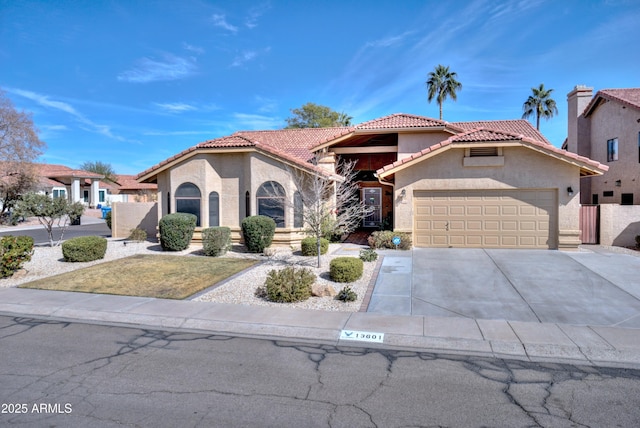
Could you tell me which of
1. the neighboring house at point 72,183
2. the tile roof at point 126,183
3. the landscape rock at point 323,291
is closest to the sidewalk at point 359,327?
the landscape rock at point 323,291

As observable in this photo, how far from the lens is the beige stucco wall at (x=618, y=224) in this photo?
53.8 ft

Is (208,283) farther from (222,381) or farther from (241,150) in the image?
(241,150)

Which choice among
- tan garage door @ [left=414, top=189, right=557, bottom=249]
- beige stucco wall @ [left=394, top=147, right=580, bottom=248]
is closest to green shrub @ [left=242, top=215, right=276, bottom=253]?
beige stucco wall @ [left=394, top=147, right=580, bottom=248]

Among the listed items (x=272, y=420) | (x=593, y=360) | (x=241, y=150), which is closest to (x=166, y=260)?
(x=241, y=150)

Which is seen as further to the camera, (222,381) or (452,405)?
(222,381)

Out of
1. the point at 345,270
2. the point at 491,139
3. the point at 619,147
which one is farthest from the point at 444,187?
the point at 619,147

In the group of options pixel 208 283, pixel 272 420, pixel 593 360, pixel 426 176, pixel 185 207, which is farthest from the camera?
pixel 185 207

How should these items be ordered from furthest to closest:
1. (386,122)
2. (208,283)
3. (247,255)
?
(386,122) → (247,255) → (208,283)

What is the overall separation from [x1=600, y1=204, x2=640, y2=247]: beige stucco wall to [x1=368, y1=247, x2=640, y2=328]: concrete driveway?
220 centimetres

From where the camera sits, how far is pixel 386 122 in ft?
66.1

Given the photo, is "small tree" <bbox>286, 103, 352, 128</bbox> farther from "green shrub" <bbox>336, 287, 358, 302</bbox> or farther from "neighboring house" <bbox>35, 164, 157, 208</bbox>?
"green shrub" <bbox>336, 287, 358, 302</bbox>

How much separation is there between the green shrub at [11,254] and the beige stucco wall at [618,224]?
67.3ft

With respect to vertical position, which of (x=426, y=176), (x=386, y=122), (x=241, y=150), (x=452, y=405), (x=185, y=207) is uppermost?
(x=386, y=122)

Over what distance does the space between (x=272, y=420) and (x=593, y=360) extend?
4.80 metres
